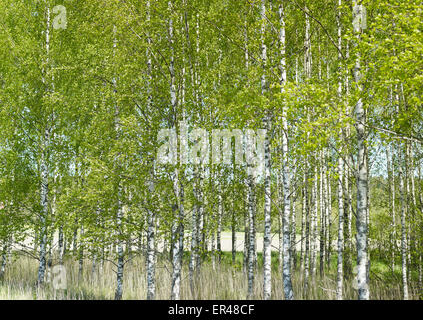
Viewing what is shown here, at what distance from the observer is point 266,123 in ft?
29.1

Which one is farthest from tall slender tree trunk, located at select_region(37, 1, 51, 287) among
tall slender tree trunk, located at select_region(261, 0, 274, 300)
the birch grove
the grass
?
tall slender tree trunk, located at select_region(261, 0, 274, 300)

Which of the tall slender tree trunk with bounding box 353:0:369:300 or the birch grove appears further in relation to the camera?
the birch grove

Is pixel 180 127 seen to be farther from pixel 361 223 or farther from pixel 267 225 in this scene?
pixel 361 223

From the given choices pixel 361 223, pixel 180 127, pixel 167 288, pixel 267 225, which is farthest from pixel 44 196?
pixel 361 223

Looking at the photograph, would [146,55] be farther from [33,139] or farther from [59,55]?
[33,139]

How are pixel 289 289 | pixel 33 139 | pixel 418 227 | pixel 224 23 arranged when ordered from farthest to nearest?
pixel 33 139 < pixel 224 23 < pixel 418 227 < pixel 289 289

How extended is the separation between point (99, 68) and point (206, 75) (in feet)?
11.0

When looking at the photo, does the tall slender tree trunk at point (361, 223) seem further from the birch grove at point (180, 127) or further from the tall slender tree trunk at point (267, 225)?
the tall slender tree trunk at point (267, 225)

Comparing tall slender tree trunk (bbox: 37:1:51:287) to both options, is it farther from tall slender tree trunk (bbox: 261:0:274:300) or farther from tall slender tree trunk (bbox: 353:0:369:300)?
tall slender tree trunk (bbox: 353:0:369:300)

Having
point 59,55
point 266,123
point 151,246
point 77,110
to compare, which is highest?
point 59,55

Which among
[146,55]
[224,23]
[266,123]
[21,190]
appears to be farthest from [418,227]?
[21,190]

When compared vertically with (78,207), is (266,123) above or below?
above

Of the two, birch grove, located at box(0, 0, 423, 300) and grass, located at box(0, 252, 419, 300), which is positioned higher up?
birch grove, located at box(0, 0, 423, 300)

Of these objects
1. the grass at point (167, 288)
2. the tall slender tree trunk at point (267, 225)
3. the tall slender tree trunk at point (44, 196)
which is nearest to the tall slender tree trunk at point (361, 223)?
the tall slender tree trunk at point (267, 225)
